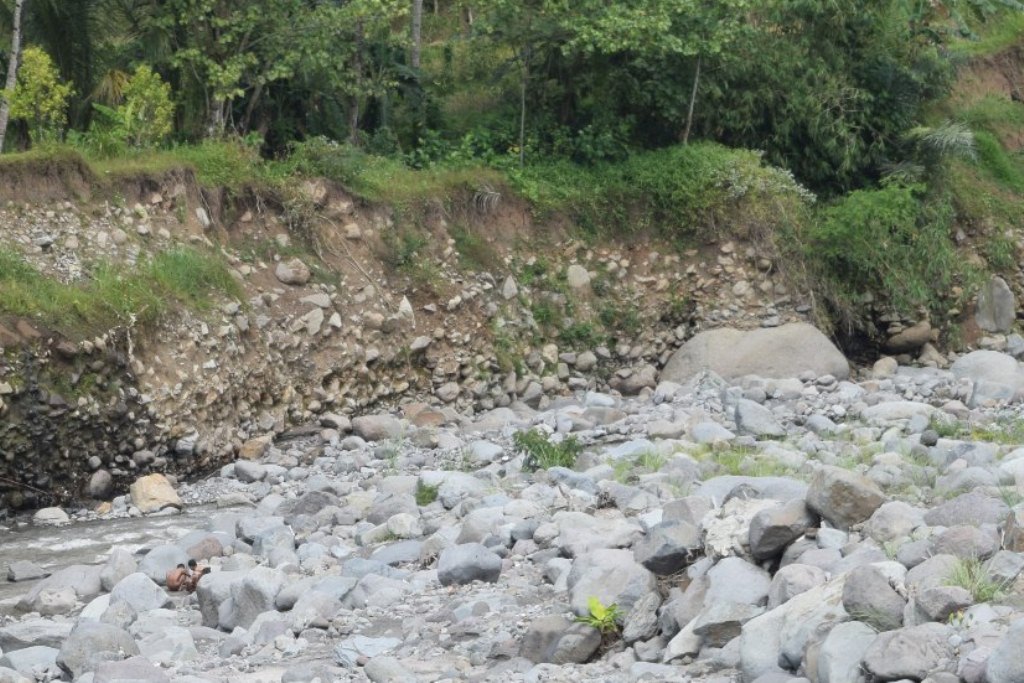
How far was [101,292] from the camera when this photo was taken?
13469mm

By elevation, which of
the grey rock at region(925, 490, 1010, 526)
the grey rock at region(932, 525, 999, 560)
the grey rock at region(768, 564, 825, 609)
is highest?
the grey rock at region(932, 525, 999, 560)

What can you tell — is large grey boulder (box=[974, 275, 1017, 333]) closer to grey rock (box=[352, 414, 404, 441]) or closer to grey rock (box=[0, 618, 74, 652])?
grey rock (box=[352, 414, 404, 441])

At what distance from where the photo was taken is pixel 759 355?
18.2 meters

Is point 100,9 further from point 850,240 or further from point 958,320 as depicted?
point 958,320

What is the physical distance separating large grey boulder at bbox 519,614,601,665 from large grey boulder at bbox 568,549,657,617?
17cm

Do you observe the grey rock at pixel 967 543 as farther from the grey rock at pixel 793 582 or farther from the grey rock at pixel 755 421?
the grey rock at pixel 755 421

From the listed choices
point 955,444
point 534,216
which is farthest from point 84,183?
point 955,444

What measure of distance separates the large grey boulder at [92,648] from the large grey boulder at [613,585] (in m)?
2.41

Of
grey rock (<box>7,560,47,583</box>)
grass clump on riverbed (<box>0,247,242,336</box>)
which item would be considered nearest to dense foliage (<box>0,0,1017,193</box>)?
grass clump on riverbed (<box>0,247,242,336</box>)

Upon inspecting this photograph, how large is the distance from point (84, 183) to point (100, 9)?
3.96 metres

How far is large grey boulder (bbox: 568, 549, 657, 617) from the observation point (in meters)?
7.25

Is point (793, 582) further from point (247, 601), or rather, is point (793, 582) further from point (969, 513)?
point (247, 601)

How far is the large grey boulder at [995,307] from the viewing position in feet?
69.7

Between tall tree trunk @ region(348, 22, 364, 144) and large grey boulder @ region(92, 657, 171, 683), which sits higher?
tall tree trunk @ region(348, 22, 364, 144)
